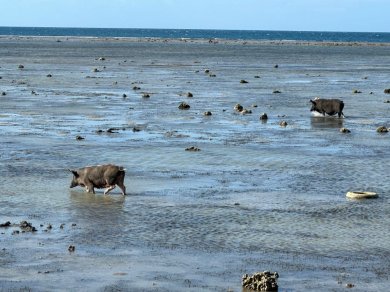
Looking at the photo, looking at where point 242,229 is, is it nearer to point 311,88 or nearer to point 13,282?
point 13,282

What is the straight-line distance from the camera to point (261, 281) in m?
15.7

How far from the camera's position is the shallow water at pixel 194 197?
1717cm

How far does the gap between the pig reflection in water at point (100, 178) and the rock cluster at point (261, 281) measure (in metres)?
7.94

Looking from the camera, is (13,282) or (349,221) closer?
(13,282)

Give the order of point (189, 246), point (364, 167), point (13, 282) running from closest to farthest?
point (13, 282) < point (189, 246) < point (364, 167)

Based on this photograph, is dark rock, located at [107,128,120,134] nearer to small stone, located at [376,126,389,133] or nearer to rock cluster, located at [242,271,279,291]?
small stone, located at [376,126,389,133]

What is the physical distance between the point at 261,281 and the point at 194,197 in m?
8.02

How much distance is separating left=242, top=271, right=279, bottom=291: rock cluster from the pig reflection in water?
794cm

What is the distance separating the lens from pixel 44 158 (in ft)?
95.9

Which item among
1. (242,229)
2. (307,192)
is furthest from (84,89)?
(242,229)

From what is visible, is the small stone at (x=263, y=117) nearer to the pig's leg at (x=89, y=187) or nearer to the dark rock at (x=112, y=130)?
the dark rock at (x=112, y=130)

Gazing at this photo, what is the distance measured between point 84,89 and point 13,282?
39.7m

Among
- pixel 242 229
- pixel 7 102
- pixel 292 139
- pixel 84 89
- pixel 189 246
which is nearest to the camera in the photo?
→ pixel 189 246

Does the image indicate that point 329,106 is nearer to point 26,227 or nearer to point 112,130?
point 112,130
